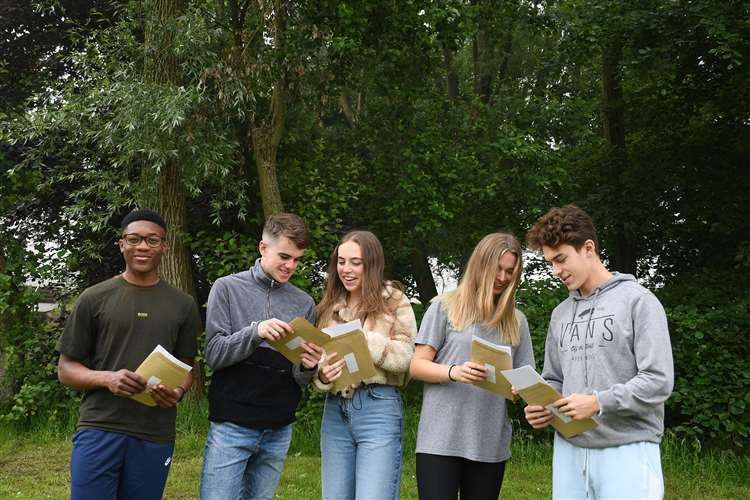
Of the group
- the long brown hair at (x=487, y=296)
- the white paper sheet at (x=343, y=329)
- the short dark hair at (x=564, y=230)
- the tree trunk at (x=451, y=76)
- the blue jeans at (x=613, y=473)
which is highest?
the tree trunk at (x=451, y=76)

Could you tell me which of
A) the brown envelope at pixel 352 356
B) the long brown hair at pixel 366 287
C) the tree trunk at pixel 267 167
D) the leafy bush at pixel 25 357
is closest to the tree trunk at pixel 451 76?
the tree trunk at pixel 267 167

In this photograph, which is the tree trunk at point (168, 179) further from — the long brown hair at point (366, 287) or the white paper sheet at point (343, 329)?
the white paper sheet at point (343, 329)

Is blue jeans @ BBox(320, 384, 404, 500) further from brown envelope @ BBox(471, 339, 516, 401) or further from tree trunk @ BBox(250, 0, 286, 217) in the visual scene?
tree trunk @ BBox(250, 0, 286, 217)

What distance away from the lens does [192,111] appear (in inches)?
379

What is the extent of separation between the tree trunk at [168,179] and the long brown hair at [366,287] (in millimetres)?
5617

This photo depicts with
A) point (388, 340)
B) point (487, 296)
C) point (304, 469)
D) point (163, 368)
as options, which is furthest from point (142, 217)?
point (304, 469)

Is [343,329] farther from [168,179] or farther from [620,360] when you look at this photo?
[168,179]

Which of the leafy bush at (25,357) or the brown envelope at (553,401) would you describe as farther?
the leafy bush at (25,357)

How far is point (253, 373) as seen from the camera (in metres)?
3.92

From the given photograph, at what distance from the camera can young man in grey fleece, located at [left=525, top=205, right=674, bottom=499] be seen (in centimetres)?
319

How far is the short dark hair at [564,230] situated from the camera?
11.3 feet

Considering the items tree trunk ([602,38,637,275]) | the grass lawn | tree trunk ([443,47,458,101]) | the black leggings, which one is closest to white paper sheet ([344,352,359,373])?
the black leggings

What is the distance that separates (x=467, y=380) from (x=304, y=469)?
4.59 metres

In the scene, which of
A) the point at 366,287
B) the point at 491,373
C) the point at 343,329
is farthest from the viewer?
the point at 366,287
